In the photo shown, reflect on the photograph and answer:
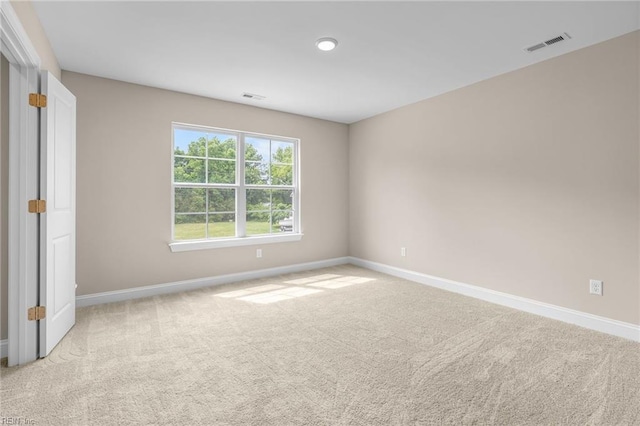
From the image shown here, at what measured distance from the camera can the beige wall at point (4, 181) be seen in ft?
7.09

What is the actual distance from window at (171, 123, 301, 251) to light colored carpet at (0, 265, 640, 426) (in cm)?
126

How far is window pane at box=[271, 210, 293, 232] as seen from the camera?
4.95 metres

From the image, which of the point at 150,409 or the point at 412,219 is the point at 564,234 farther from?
the point at 150,409

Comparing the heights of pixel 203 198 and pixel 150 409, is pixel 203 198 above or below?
above

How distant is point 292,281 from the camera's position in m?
4.49

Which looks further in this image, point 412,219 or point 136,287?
point 412,219

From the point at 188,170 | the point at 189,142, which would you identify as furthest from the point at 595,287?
the point at 189,142

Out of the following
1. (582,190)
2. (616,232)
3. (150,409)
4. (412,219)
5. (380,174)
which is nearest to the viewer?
(150,409)

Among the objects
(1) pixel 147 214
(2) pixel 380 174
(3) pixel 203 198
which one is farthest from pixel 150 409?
(2) pixel 380 174

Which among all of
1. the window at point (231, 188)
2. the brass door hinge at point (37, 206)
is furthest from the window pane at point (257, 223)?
the brass door hinge at point (37, 206)

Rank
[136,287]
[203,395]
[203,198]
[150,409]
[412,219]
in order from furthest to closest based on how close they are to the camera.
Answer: [412,219] → [203,198] → [136,287] → [203,395] → [150,409]

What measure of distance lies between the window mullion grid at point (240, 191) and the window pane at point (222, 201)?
7 centimetres

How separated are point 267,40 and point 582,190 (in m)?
3.19

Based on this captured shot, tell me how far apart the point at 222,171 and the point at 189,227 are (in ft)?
2.95
